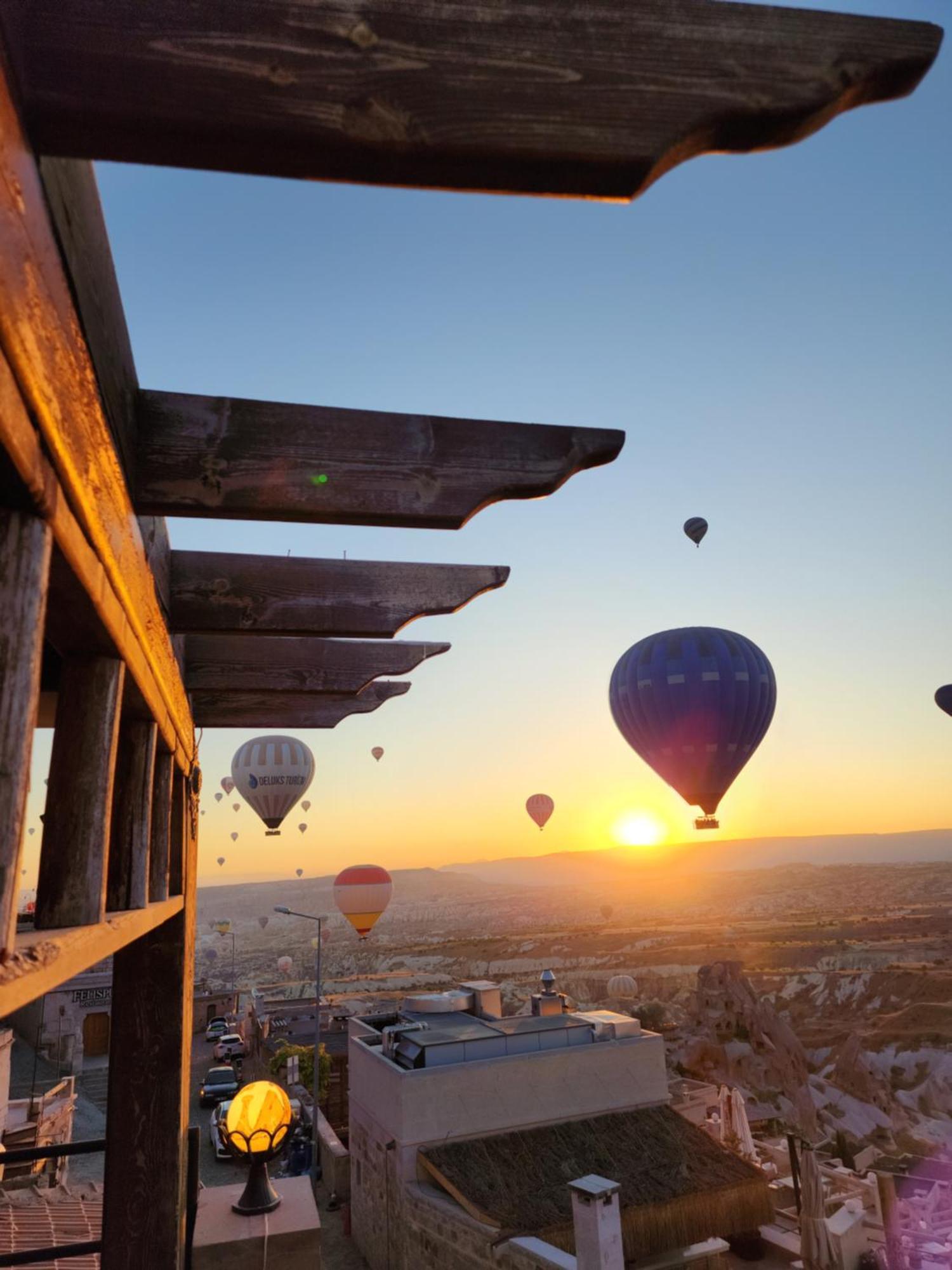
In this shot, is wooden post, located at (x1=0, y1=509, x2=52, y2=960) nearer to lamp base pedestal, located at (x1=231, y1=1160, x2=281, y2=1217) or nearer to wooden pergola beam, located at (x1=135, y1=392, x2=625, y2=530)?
wooden pergola beam, located at (x1=135, y1=392, x2=625, y2=530)

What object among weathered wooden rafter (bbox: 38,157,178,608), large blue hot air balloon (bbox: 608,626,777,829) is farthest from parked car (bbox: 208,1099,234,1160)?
weathered wooden rafter (bbox: 38,157,178,608)

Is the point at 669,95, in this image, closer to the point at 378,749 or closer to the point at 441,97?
the point at 441,97

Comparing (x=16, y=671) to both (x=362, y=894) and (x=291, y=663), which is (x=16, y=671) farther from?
(x=362, y=894)

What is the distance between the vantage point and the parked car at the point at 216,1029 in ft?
132

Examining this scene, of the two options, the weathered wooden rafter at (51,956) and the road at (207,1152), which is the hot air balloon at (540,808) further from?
the weathered wooden rafter at (51,956)

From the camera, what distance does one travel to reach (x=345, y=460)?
2.94 meters

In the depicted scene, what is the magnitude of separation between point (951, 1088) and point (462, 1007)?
33.2 metres

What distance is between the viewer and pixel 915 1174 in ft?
68.4

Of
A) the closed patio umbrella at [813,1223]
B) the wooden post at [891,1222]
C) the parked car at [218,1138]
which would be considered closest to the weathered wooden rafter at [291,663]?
the closed patio umbrella at [813,1223]

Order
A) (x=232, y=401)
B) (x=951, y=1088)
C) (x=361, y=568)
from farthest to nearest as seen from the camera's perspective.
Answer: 1. (x=951, y=1088)
2. (x=361, y=568)
3. (x=232, y=401)

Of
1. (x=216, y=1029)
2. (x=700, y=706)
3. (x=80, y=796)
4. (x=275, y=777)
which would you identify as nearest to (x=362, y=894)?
(x=275, y=777)

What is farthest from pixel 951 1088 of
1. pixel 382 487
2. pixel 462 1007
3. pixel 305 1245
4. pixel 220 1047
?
pixel 382 487

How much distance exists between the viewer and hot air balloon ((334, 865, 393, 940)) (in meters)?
33.0

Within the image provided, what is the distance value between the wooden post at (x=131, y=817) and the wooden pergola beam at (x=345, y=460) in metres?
0.94
